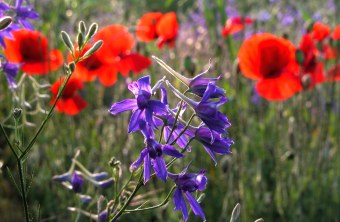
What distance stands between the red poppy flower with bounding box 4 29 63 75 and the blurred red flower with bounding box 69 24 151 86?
14 cm

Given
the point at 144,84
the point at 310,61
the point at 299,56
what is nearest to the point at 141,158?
the point at 144,84

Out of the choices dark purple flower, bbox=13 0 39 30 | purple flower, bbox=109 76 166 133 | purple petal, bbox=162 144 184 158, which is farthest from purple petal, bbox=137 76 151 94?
dark purple flower, bbox=13 0 39 30

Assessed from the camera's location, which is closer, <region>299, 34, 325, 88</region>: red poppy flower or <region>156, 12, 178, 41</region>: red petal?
<region>299, 34, 325, 88</region>: red poppy flower

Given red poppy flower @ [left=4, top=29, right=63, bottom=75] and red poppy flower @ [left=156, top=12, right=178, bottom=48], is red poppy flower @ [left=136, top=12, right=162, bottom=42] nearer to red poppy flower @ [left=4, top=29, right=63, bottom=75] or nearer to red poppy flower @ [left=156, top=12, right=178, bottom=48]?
red poppy flower @ [left=156, top=12, right=178, bottom=48]

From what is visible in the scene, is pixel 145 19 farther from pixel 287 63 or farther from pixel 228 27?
pixel 287 63

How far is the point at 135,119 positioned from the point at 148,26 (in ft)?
6.55

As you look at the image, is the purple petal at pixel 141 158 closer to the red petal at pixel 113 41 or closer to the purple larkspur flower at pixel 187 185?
the purple larkspur flower at pixel 187 185

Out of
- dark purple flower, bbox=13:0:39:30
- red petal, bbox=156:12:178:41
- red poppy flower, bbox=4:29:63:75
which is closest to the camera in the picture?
dark purple flower, bbox=13:0:39:30

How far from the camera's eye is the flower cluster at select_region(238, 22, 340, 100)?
239cm

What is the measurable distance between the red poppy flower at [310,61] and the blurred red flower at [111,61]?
0.68 meters

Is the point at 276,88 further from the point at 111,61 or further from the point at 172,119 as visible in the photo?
the point at 172,119

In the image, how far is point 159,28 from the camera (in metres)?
2.82

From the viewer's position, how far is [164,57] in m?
3.59

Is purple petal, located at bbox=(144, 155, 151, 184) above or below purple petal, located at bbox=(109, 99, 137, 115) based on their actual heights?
below
